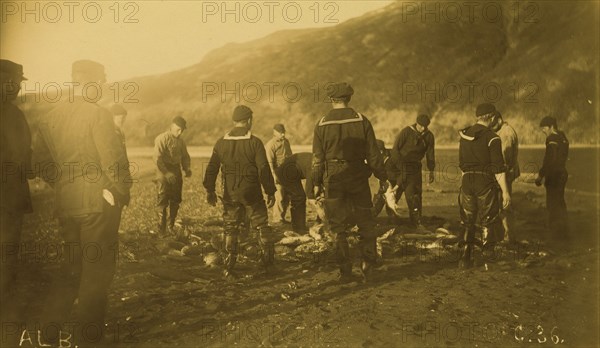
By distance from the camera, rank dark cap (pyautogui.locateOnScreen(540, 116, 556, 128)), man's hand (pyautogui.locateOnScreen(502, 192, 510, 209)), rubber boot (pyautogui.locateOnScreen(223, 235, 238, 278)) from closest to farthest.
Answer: rubber boot (pyautogui.locateOnScreen(223, 235, 238, 278)) → man's hand (pyautogui.locateOnScreen(502, 192, 510, 209)) → dark cap (pyautogui.locateOnScreen(540, 116, 556, 128))

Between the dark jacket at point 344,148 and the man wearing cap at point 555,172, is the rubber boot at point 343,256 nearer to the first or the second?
the dark jacket at point 344,148

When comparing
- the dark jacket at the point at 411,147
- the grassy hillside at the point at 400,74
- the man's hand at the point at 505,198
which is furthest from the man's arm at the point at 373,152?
the grassy hillside at the point at 400,74

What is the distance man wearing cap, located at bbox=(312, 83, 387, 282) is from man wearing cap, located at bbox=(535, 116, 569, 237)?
3.65 metres

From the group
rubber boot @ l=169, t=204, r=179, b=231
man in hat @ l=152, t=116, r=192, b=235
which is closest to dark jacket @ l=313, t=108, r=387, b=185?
man in hat @ l=152, t=116, r=192, b=235

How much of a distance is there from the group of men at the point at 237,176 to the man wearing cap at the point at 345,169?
1cm

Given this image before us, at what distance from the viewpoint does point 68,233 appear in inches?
155

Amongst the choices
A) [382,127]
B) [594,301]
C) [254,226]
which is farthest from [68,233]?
[382,127]

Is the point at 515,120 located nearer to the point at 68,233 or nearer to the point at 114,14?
the point at 114,14

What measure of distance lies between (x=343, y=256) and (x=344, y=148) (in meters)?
1.22

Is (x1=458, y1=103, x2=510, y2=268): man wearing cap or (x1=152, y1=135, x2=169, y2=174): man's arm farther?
(x1=152, y1=135, x2=169, y2=174): man's arm

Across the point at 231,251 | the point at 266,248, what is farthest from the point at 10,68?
the point at 266,248

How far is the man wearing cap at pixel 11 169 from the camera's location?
12.8 ft

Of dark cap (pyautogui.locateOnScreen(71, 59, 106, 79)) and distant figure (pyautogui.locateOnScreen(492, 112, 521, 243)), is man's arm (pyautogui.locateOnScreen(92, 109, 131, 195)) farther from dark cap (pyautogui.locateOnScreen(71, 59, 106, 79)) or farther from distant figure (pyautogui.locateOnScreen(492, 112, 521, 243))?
distant figure (pyautogui.locateOnScreen(492, 112, 521, 243))

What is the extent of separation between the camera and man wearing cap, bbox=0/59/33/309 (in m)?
3.91
